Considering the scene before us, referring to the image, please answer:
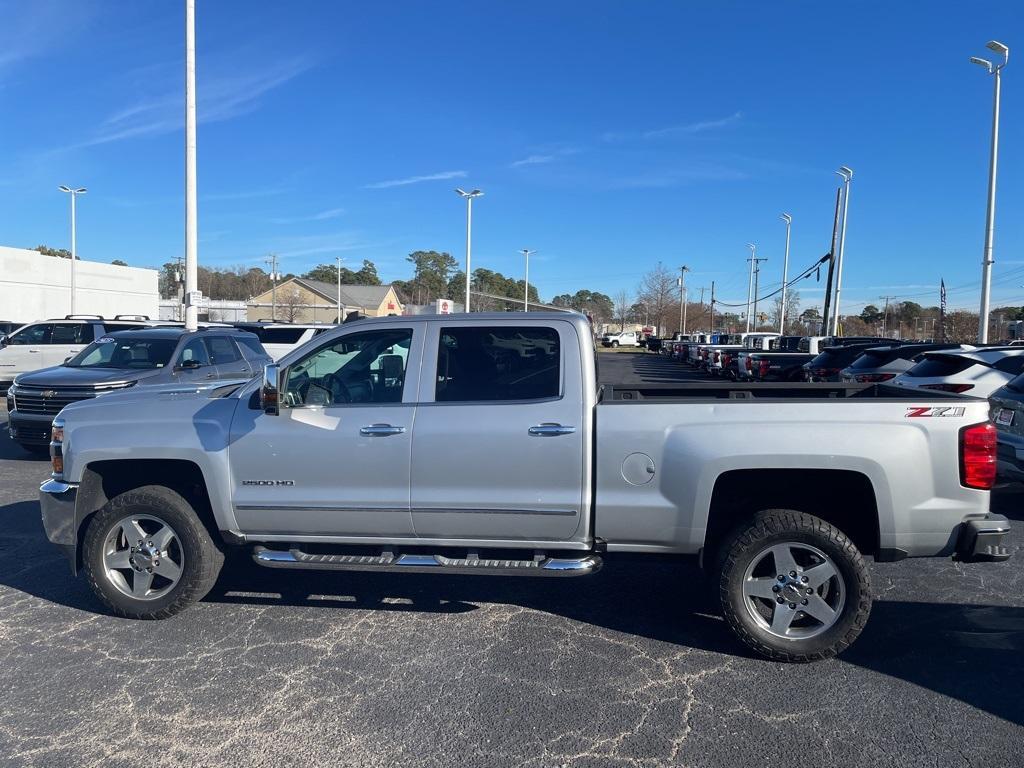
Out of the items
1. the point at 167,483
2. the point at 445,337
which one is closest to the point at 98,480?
the point at 167,483

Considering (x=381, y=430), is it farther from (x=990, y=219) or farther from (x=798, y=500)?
(x=990, y=219)

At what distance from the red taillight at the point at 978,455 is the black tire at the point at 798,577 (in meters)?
0.72

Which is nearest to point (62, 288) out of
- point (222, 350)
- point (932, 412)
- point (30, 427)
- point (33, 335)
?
point (33, 335)

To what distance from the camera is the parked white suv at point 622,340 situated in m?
71.5

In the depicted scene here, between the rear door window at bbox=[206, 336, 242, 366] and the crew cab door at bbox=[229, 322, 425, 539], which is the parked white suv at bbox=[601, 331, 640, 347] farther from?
the crew cab door at bbox=[229, 322, 425, 539]

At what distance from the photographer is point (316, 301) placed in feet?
287

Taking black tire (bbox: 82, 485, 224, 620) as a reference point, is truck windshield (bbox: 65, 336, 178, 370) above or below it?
above

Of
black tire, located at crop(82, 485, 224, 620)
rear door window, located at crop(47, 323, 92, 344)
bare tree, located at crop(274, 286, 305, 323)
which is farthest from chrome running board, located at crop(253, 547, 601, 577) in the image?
bare tree, located at crop(274, 286, 305, 323)

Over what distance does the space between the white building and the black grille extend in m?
38.8

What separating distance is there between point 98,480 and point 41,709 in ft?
5.26

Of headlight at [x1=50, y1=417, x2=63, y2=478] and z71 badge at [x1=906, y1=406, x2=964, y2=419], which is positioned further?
headlight at [x1=50, y1=417, x2=63, y2=478]

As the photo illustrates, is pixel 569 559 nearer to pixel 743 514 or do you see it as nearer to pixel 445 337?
pixel 743 514

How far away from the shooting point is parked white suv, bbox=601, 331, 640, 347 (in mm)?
71531

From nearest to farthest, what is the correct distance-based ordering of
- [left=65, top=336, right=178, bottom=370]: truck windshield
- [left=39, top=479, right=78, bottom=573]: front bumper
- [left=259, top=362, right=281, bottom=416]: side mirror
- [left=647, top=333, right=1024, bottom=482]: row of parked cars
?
[left=259, top=362, right=281, bottom=416]: side mirror, [left=39, top=479, right=78, bottom=573]: front bumper, [left=647, top=333, right=1024, bottom=482]: row of parked cars, [left=65, top=336, right=178, bottom=370]: truck windshield
